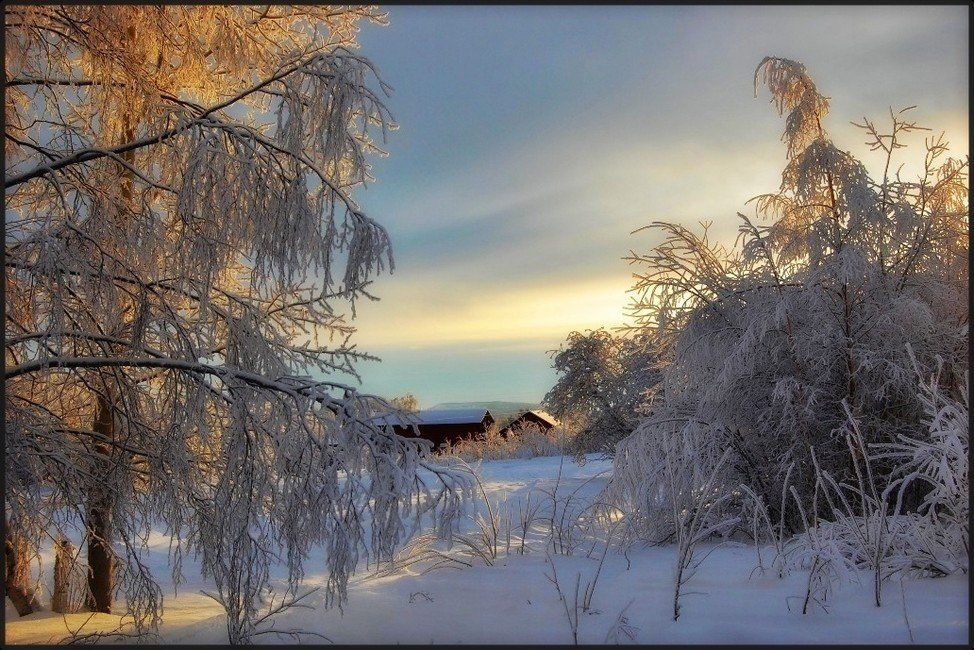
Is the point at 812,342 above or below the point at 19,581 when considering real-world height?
above

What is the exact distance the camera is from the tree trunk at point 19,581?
16.6 ft

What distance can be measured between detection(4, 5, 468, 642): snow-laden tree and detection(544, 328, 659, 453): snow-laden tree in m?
8.21

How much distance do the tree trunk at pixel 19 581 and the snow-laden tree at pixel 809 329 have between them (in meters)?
4.49

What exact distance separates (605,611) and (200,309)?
2.78 m

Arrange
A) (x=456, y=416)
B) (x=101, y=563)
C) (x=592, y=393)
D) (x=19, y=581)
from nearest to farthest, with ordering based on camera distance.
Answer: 1. (x=19, y=581)
2. (x=101, y=563)
3. (x=592, y=393)
4. (x=456, y=416)

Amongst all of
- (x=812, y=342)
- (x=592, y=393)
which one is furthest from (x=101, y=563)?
(x=592, y=393)

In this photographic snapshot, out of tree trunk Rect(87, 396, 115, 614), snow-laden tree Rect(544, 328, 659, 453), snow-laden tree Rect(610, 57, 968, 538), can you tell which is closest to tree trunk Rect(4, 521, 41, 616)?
tree trunk Rect(87, 396, 115, 614)

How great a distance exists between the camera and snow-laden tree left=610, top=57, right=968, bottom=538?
5.55 meters

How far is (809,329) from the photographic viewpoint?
221 inches

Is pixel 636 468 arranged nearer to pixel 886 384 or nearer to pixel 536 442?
pixel 886 384

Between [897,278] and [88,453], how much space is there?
6082 millimetres

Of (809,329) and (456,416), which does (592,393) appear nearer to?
(809,329)

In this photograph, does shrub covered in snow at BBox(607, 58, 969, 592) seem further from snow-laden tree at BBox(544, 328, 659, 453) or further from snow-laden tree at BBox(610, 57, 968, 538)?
snow-laden tree at BBox(544, 328, 659, 453)

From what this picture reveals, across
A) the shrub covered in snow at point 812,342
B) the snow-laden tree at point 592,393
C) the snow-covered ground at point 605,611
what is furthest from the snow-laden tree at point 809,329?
the snow-laden tree at point 592,393
